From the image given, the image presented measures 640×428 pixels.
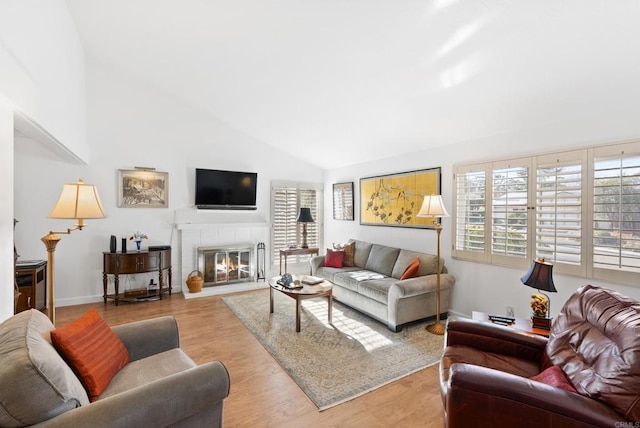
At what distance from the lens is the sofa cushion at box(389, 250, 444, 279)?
376cm

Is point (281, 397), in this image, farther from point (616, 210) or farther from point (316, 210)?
point (316, 210)

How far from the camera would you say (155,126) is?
4.84m

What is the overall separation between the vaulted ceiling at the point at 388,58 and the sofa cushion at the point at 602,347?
168 centimetres

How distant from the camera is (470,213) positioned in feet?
11.7

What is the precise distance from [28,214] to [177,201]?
188 centimetres

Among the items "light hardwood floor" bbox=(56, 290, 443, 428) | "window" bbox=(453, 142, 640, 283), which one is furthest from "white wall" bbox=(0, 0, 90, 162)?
"window" bbox=(453, 142, 640, 283)

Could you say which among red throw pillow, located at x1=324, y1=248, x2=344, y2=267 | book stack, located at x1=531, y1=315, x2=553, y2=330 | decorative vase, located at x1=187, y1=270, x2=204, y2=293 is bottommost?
decorative vase, located at x1=187, y1=270, x2=204, y2=293

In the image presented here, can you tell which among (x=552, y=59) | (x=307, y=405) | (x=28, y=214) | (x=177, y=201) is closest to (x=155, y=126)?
(x=177, y=201)

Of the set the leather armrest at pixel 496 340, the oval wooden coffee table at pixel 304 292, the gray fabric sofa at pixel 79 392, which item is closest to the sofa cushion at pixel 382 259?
Result: the oval wooden coffee table at pixel 304 292

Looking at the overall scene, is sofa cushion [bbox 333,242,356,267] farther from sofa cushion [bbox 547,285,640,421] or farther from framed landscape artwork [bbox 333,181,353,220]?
sofa cushion [bbox 547,285,640,421]

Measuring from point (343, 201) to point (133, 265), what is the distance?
12.2 ft

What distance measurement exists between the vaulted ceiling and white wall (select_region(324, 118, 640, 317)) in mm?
122

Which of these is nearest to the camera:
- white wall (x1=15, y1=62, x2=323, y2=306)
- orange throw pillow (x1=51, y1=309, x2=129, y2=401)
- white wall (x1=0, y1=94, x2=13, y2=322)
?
orange throw pillow (x1=51, y1=309, x2=129, y2=401)

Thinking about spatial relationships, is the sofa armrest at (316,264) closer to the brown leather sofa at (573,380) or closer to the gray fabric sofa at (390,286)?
the gray fabric sofa at (390,286)
